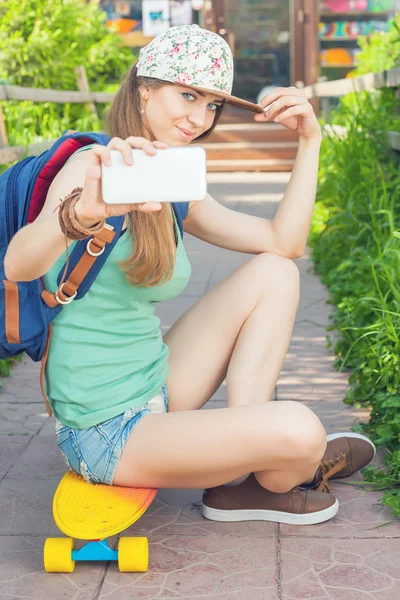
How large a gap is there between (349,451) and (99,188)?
1.56m

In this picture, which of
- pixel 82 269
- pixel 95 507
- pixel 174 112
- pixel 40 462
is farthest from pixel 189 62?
pixel 40 462

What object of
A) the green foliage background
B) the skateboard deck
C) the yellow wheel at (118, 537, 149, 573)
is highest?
the skateboard deck

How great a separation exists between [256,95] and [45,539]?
1142 cm

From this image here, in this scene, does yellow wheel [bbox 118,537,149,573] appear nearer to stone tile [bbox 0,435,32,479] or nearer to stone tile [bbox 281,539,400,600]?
stone tile [bbox 281,539,400,600]

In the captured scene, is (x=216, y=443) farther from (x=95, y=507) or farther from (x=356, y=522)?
(x=356, y=522)

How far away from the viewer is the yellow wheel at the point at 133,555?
2.59m

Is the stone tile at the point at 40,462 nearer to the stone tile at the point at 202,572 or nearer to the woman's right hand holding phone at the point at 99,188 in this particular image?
the stone tile at the point at 202,572

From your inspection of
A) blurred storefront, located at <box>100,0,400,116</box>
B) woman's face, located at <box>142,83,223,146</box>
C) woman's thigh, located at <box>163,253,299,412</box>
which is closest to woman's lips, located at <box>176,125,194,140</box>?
woman's face, located at <box>142,83,223,146</box>

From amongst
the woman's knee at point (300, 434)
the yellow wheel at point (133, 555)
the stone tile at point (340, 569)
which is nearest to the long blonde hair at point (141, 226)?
the woman's knee at point (300, 434)

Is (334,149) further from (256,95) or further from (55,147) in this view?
(256,95)

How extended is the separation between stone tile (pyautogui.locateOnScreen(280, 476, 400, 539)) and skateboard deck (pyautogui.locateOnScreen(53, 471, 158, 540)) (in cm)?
48

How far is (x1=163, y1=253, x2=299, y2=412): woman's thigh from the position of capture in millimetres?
2998

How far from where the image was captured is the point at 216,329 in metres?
3.03

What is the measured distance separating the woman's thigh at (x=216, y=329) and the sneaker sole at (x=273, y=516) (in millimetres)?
343
